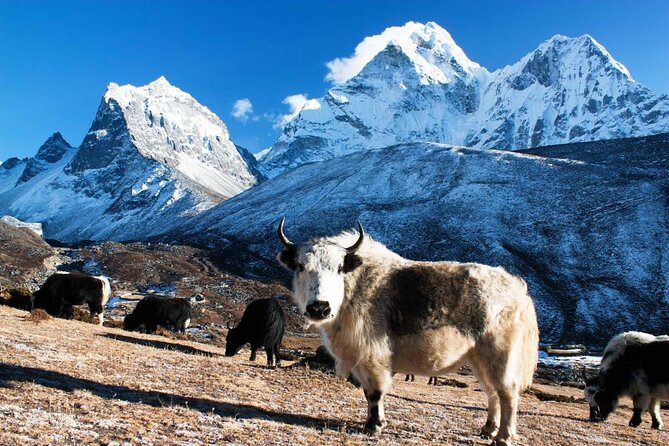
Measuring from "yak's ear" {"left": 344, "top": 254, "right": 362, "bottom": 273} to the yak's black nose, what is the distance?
911 millimetres

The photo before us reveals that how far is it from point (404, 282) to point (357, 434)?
2.28 meters

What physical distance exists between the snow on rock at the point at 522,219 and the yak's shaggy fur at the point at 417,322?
61767mm

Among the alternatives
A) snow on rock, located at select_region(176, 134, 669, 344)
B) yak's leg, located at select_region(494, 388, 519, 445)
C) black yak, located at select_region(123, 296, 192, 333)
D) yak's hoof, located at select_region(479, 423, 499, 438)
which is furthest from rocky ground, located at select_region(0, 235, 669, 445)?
snow on rock, located at select_region(176, 134, 669, 344)

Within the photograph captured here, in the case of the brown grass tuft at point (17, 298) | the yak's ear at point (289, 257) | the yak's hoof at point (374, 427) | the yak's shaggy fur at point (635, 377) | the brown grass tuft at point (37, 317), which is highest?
the yak's ear at point (289, 257)

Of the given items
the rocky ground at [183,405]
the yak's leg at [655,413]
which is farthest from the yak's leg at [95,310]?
the yak's leg at [655,413]

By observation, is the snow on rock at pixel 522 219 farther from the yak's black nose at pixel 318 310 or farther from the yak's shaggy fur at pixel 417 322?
the yak's black nose at pixel 318 310

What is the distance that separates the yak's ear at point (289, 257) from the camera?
8000 millimetres

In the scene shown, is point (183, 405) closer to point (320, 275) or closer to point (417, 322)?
point (320, 275)

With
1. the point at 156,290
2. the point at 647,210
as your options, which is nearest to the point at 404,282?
the point at 156,290

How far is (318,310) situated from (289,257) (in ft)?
4.47

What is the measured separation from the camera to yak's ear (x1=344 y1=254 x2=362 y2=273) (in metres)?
7.76

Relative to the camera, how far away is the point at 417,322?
7.54m

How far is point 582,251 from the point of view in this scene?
280 ft

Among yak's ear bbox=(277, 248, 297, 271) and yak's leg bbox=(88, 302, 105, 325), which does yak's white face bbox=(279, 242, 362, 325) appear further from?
yak's leg bbox=(88, 302, 105, 325)
